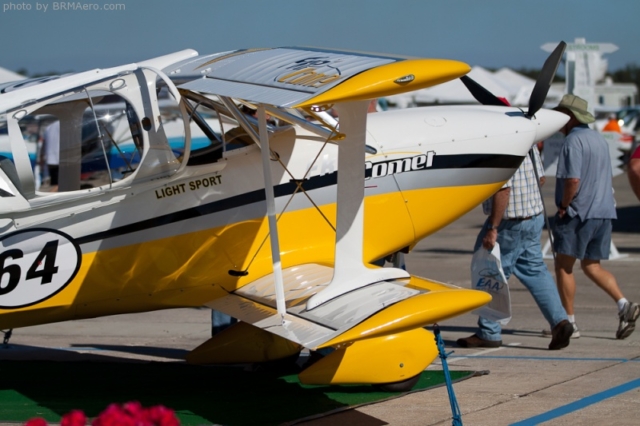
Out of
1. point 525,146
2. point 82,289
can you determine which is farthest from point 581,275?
point 82,289

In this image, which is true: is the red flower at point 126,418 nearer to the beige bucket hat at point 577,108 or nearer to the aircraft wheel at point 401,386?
the aircraft wheel at point 401,386

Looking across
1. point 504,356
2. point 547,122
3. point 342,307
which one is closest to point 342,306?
point 342,307

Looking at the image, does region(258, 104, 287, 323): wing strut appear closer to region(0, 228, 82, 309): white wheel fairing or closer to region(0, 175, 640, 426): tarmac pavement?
region(0, 175, 640, 426): tarmac pavement

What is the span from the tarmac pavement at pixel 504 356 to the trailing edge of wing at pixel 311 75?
2.06 m

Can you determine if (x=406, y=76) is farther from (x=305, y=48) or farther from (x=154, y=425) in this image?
(x=154, y=425)

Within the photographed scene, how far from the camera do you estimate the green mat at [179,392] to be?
18.4ft

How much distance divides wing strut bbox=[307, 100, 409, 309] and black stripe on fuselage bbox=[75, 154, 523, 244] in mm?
867

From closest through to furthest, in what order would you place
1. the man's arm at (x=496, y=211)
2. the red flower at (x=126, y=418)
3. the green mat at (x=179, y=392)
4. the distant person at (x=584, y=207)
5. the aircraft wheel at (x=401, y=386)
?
the red flower at (x=126, y=418), the green mat at (x=179, y=392), the aircraft wheel at (x=401, y=386), the man's arm at (x=496, y=211), the distant person at (x=584, y=207)

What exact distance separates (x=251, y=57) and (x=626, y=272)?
7078 millimetres

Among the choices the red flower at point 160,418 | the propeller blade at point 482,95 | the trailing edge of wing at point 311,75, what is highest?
the trailing edge of wing at point 311,75

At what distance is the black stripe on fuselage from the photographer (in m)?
5.73

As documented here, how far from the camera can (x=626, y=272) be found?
11.1 m

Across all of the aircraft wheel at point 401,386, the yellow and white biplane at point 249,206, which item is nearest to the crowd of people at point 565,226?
the yellow and white biplane at point 249,206

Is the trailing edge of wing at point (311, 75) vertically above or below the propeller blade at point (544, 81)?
above
